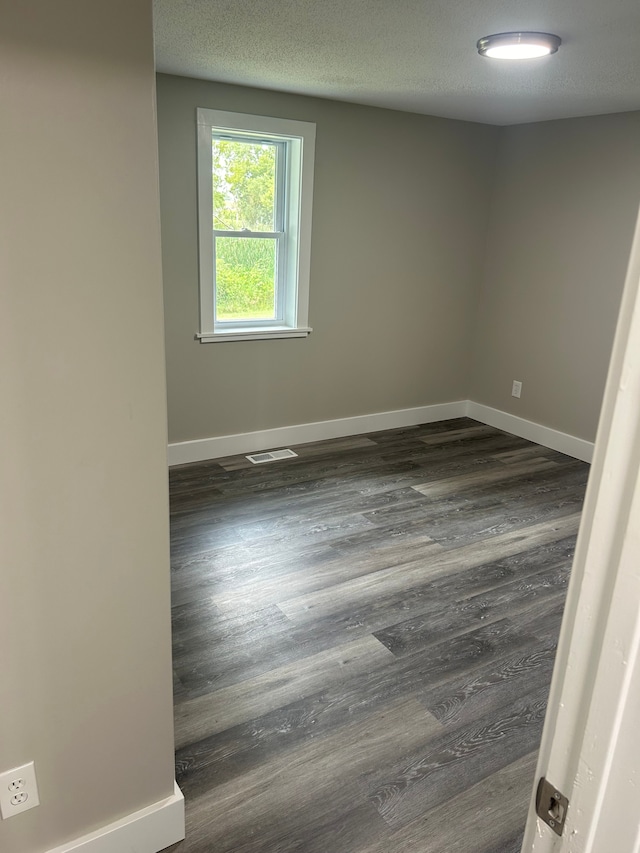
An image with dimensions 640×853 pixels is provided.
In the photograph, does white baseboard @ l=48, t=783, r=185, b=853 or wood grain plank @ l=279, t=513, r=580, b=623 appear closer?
white baseboard @ l=48, t=783, r=185, b=853

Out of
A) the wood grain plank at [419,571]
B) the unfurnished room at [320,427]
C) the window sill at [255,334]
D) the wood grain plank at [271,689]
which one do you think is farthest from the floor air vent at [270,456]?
the wood grain plank at [271,689]

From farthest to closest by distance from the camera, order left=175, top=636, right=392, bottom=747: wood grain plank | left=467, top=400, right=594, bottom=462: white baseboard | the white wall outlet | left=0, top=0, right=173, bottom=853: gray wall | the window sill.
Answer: left=467, top=400, right=594, bottom=462: white baseboard, the window sill, left=175, top=636, right=392, bottom=747: wood grain plank, the white wall outlet, left=0, top=0, right=173, bottom=853: gray wall

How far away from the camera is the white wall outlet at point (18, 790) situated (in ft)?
4.43

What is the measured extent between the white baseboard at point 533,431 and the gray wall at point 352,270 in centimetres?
37

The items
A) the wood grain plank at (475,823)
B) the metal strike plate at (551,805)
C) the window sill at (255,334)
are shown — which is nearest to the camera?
the metal strike plate at (551,805)

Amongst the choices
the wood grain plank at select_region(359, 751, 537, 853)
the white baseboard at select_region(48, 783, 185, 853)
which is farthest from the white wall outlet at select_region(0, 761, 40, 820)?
the wood grain plank at select_region(359, 751, 537, 853)

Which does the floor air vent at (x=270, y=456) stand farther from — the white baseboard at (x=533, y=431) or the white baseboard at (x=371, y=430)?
the white baseboard at (x=533, y=431)

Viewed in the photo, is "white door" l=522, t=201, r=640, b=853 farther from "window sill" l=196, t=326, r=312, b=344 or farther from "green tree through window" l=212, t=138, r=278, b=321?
"green tree through window" l=212, t=138, r=278, b=321

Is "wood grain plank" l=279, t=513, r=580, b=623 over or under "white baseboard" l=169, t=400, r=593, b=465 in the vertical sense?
under

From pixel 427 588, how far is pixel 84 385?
6.65 feet

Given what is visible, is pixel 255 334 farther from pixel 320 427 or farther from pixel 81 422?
pixel 81 422

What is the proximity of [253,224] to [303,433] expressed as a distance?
1.45m

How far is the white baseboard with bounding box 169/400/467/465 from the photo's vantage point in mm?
4090

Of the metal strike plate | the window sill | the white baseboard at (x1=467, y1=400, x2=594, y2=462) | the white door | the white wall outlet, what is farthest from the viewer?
the white baseboard at (x1=467, y1=400, x2=594, y2=462)
